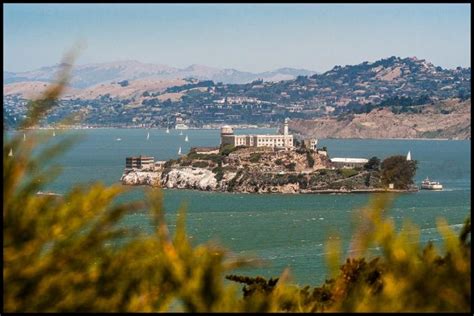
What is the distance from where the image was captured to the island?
24750 mm

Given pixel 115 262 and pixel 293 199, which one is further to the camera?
pixel 293 199

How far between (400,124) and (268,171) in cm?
3086

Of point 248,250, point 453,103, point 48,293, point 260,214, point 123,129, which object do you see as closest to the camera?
point 48,293

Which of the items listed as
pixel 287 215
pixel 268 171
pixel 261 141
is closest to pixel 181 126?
pixel 261 141

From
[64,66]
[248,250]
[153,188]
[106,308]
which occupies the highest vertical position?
[64,66]

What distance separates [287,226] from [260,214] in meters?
2.63

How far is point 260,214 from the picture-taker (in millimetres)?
18531

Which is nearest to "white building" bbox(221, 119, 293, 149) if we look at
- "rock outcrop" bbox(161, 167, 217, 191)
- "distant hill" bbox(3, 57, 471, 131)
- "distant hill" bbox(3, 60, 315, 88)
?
"rock outcrop" bbox(161, 167, 217, 191)

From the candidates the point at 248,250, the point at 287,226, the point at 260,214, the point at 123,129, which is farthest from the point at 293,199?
the point at 123,129

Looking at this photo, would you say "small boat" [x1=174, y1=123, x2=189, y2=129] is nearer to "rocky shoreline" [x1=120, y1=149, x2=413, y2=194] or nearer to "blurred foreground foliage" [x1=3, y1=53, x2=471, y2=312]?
"rocky shoreline" [x1=120, y1=149, x2=413, y2=194]

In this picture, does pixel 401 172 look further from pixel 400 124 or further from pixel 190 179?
pixel 400 124

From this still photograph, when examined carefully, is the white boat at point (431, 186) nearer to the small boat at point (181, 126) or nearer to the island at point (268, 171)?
the island at point (268, 171)

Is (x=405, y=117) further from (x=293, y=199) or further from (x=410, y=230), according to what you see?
(x=410, y=230)

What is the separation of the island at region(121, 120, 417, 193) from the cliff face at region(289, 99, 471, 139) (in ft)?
87.7
